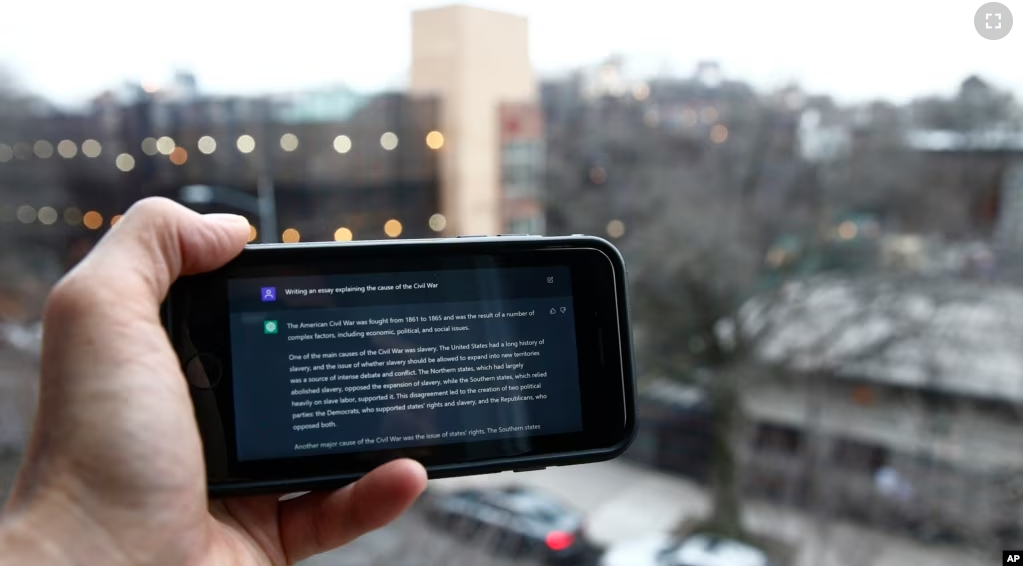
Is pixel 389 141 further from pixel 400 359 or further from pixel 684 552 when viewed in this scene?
pixel 684 552

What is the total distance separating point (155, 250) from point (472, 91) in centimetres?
123

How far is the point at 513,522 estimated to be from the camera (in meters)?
1.83

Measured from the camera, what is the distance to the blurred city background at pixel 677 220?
1.53 metres

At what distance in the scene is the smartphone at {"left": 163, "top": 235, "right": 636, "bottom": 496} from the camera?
591 millimetres

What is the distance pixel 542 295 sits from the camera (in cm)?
64

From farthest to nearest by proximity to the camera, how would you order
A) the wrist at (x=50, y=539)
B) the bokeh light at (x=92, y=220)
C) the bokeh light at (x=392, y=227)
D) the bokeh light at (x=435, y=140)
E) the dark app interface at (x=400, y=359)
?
the bokeh light at (x=435, y=140), the bokeh light at (x=392, y=227), the bokeh light at (x=92, y=220), the dark app interface at (x=400, y=359), the wrist at (x=50, y=539)

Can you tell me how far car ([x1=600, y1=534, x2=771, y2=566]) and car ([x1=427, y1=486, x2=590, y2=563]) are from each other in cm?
10

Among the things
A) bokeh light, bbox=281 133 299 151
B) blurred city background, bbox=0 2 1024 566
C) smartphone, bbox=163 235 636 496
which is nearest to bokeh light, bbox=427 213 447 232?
blurred city background, bbox=0 2 1024 566

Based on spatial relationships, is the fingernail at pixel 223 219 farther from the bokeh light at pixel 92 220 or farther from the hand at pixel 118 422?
the bokeh light at pixel 92 220

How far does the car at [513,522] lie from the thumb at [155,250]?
135cm

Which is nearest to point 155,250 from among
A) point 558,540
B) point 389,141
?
point 389,141

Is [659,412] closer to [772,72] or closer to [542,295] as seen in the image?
[772,72]

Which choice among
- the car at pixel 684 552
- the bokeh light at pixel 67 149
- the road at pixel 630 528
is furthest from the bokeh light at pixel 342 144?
the car at pixel 684 552

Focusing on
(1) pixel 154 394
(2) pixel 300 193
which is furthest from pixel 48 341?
(2) pixel 300 193
